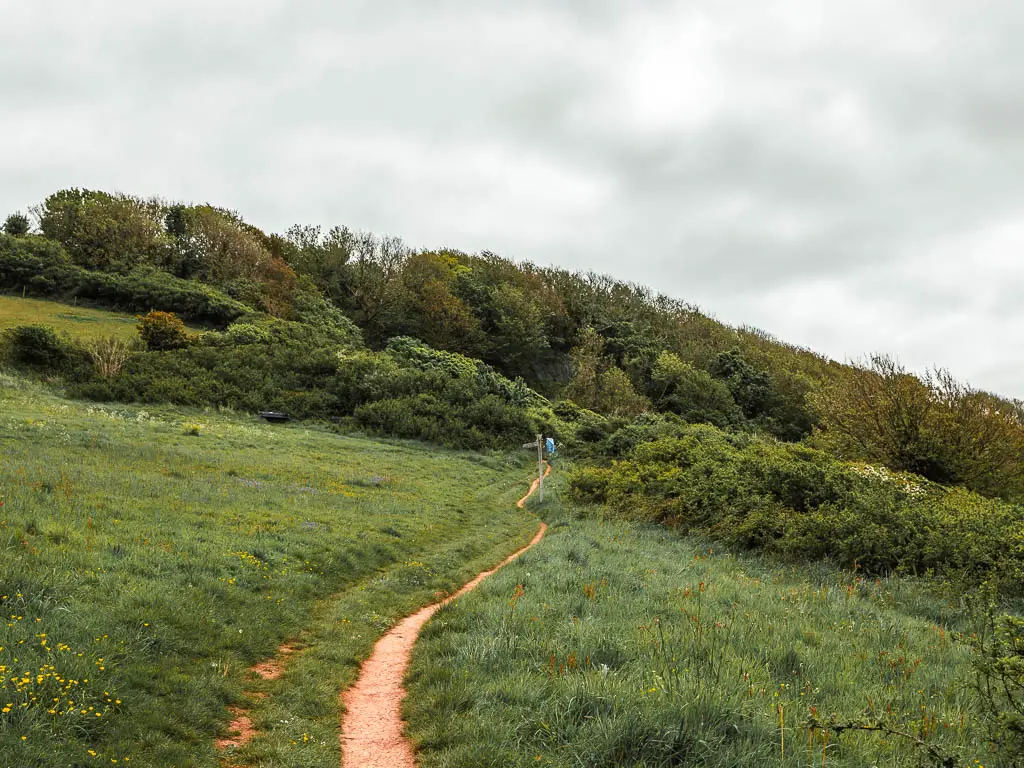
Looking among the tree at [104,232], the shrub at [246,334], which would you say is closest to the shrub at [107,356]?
the shrub at [246,334]

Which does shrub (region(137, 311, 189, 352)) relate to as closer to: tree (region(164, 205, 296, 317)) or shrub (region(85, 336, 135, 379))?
shrub (region(85, 336, 135, 379))

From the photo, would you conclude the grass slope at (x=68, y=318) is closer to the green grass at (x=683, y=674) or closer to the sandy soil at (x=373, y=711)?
the sandy soil at (x=373, y=711)

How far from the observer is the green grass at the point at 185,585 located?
5.38 metres

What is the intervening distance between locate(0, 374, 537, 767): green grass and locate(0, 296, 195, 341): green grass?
85.6ft

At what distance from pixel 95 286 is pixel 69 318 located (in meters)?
7.32

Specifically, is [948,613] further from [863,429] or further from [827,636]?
[863,429]

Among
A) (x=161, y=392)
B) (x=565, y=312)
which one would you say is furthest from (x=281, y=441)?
(x=565, y=312)

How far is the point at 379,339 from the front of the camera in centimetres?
6669

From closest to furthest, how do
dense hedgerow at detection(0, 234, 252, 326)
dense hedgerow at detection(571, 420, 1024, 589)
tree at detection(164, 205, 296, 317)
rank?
1. dense hedgerow at detection(571, 420, 1024, 589)
2. dense hedgerow at detection(0, 234, 252, 326)
3. tree at detection(164, 205, 296, 317)

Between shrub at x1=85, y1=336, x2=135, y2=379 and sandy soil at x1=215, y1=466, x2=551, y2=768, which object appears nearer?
sandy soil at x1=215, y1=466, x2=551, y2=768

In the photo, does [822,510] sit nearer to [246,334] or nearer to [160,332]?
[246,334]

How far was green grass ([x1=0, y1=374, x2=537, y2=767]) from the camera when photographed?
17.6 ft

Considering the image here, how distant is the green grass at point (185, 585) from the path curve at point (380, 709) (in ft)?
0.71

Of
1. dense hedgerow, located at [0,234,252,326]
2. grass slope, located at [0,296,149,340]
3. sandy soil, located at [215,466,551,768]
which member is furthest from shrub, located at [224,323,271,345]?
sandy soil, located at [215,466,551,768]
